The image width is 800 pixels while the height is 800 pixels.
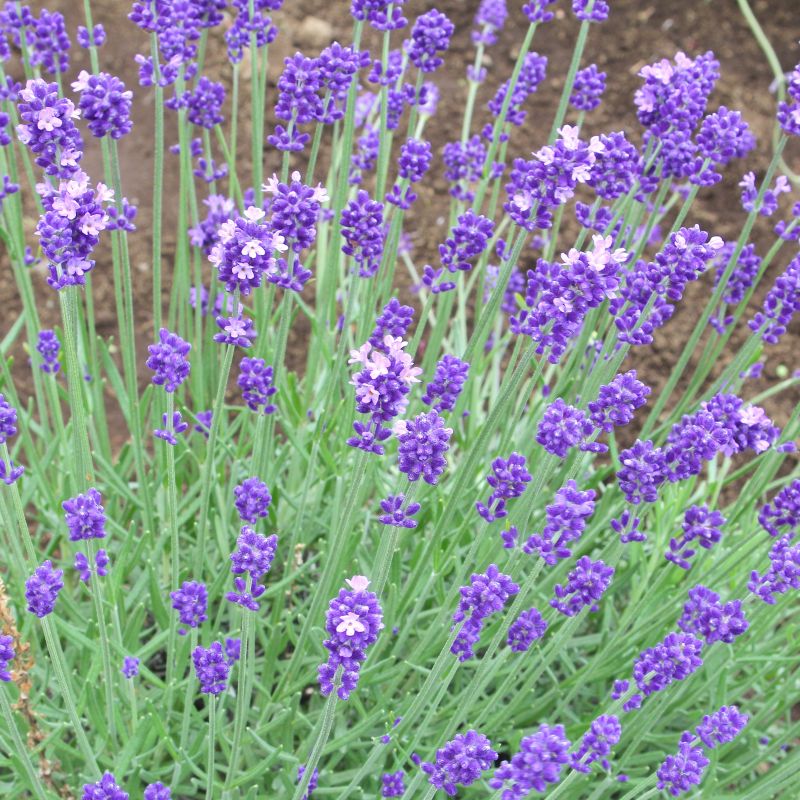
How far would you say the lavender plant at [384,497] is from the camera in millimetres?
1959

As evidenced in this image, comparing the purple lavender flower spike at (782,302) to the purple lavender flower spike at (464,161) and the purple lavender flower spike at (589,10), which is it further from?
the purple lavender flower spike at (464,161)

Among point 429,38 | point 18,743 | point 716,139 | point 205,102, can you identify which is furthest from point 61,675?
point 716,139

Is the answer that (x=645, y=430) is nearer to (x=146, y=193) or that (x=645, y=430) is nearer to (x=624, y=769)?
(x=624, y=769)

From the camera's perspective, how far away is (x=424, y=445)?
183 cm

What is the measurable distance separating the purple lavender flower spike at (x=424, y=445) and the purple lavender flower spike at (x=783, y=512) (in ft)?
3.43

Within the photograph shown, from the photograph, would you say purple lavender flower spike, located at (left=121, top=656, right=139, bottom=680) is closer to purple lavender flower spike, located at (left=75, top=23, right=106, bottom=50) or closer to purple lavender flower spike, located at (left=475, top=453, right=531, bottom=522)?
purple lavender flower spike, located at (left=475, top=453, right=531, bottom=522)

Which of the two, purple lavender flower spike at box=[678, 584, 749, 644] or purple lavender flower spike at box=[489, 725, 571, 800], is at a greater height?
purple lavender flower spike at box=[678, 584, 749, 644]

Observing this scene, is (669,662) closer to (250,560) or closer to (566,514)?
(566,514)

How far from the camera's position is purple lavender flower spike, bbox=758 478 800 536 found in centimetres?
246

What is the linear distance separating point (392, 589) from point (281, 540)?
77cm

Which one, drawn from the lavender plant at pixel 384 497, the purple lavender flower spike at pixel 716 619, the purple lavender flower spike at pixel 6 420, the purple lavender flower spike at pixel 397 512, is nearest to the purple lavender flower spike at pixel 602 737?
the lavender plant at pixel 384 497

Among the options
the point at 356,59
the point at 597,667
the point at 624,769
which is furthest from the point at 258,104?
the point at 624,769

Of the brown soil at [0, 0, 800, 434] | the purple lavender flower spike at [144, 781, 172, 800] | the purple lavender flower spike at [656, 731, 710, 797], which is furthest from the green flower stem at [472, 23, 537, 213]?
the brown soil at [0, 0, 800, 434]

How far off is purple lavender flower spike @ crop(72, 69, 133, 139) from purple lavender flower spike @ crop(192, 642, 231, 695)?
1063 mm
